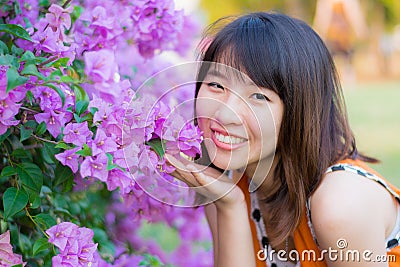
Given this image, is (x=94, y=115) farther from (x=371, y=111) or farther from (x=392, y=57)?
(x=392, y=57)

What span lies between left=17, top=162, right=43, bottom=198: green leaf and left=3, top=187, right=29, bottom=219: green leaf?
0.02 m

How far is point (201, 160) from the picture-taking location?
146 cm

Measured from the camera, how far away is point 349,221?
1470 millimetres

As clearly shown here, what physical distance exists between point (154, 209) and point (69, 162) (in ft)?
1.48

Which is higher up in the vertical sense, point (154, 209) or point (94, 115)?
point (94, 115)

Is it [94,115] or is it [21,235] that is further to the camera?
[21,235]

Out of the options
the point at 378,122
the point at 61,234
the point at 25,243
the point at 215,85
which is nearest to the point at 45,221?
the point at 61,234

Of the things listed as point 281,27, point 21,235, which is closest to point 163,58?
point 281,27

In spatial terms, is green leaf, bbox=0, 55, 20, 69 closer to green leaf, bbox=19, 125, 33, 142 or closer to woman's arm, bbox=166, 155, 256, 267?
green leaf, bbox=19, 125, 33, 142

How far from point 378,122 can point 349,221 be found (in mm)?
7068

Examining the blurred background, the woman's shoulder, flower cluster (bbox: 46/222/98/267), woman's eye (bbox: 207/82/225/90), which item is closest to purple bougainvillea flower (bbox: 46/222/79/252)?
flower cluster (bbox: 46/222/98/267)

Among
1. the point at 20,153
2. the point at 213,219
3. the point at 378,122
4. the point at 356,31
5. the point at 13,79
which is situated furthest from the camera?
the point at 356,31

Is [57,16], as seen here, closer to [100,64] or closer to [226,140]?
[100,64]

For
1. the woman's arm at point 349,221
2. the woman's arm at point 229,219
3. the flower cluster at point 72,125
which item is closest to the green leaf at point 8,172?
the flower cluster at point 72,125
